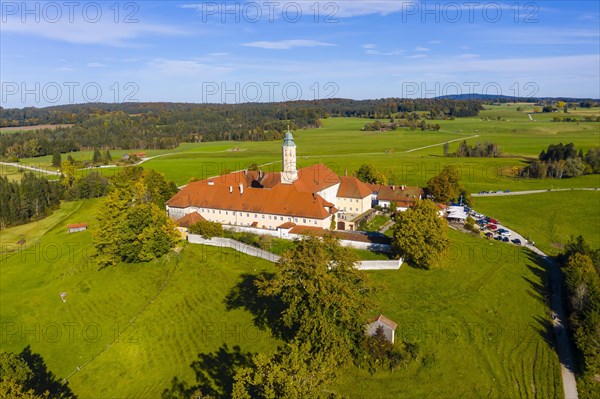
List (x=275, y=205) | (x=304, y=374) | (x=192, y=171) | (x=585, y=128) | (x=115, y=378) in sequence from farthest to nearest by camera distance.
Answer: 1. (x=585, y=128)
2. (x=192, y=171)
3. (x=275, y=205)
4. (x=115, y=378)
5. (x=304, y=374)

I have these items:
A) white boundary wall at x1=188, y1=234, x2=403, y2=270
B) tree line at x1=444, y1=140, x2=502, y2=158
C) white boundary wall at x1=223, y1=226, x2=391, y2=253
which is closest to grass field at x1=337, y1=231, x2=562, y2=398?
white boundary wall at x1=188, y1=234, x2=403, y2=270

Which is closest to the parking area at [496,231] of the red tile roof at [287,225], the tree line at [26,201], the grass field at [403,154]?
the grass field at [403,154]

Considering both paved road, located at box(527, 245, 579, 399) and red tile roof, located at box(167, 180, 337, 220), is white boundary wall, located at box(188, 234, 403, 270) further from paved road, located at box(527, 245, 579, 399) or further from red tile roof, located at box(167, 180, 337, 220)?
paved road, located at box(527, 245, 579, 399)

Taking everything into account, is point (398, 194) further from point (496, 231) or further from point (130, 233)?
point (130, 233)

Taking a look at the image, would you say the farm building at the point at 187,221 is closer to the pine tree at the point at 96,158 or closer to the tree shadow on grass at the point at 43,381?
the tree shadow on grass at the point at 43,381

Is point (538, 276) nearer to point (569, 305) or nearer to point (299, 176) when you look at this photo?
point (569, 305)

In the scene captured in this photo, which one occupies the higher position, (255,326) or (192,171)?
(192,171)

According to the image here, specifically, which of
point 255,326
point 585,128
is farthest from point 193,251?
point 585,128

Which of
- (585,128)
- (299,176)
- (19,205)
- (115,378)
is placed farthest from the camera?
(585,128)
